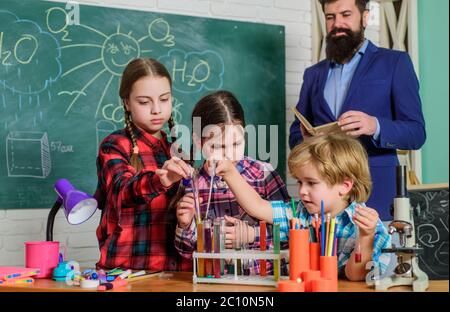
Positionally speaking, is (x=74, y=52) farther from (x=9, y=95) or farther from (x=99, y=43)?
(x=9, y=95)

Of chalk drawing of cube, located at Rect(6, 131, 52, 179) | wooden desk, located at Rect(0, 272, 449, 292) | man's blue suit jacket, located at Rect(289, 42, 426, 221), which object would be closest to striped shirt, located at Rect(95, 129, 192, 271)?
wooden desk, located at Rect(0, 272, 449, 292)

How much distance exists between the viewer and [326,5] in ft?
12.2

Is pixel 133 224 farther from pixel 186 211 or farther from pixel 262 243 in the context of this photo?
pixel 262 243

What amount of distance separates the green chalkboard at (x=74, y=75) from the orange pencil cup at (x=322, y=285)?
8.50 ft

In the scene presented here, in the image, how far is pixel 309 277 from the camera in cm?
166

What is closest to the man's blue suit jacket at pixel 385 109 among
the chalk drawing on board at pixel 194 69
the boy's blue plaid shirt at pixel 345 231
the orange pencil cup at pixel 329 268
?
the chalk drawing on board at pixel 194 69

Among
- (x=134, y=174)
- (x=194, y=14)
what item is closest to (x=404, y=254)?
(x=134, y=174)

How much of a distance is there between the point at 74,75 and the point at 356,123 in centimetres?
176

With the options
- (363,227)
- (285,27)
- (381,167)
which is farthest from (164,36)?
(363,227)

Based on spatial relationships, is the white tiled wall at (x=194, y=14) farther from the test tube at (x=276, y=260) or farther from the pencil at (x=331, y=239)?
the pencil at (x=331, y=239)

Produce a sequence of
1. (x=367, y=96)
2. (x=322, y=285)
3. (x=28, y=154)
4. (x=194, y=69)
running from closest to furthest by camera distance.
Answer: (x=322, y=285) → (x=367, y=96) → (x=28, y=154) → (x=194, y=69)

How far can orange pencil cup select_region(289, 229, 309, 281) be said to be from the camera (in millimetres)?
Answer: 1723

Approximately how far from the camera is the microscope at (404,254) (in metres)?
1.76
